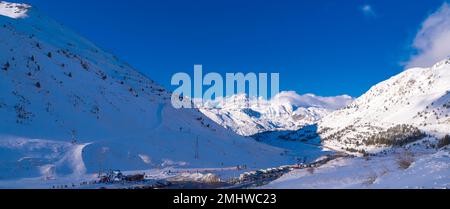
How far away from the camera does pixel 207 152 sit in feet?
229

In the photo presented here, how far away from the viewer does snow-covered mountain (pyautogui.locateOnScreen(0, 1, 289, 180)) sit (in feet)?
154

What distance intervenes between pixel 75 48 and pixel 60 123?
170 feet

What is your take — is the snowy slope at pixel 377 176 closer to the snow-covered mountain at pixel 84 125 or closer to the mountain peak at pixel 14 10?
the snow-covered mountain at pixel 84 125

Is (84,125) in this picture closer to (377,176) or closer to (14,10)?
(377,176)

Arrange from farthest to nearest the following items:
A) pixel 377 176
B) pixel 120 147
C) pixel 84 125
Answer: pixel 84 125
pixel 120 147
pixel 377 176

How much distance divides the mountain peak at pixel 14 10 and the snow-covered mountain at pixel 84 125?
130 ft

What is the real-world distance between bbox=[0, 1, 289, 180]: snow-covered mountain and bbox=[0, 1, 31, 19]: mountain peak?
39618 millimetres

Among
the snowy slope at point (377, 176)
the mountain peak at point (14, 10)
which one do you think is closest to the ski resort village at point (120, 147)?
the snowy slope at point (377, 176)

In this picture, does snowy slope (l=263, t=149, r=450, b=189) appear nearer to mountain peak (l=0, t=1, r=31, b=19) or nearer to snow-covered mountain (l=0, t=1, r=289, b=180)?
snow-covered mountain (l=0, t=1, r=289, b=180)

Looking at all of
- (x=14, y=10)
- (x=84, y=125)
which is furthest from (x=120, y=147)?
(x=14, y=10)

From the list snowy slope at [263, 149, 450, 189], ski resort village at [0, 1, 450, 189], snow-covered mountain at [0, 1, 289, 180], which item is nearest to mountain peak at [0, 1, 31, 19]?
ski resort village at [0, 1, 450, 189]

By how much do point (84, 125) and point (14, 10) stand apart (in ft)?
250

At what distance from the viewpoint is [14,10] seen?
118500 mm
